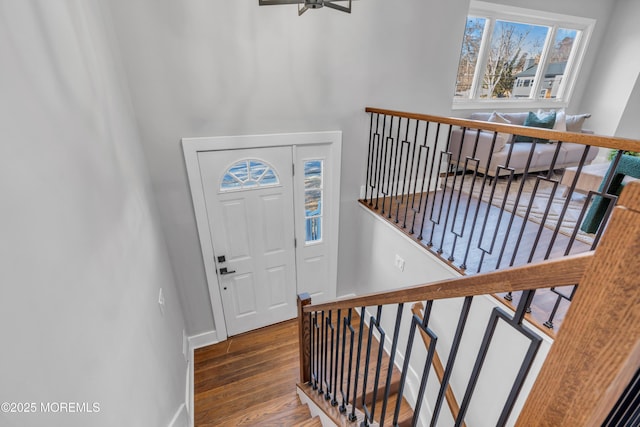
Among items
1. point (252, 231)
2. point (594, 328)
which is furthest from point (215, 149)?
point (594, 328)

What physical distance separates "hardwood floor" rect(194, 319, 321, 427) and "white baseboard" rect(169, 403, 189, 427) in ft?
1.06

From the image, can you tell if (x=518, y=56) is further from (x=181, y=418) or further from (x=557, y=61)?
(x=181, y=418)

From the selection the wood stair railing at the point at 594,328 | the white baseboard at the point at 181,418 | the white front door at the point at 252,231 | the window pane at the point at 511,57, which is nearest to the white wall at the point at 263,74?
the white front door at the point at 252,231

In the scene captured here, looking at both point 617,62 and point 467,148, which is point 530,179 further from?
point 617,62

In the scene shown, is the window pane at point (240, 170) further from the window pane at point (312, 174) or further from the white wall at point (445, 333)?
the white wall at point (445, 333)

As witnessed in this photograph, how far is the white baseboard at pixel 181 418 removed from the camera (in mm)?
1888

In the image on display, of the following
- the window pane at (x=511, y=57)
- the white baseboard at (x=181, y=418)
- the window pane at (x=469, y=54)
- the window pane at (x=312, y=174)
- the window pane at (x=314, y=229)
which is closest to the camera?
the white baseboard at (x=181, y=418)

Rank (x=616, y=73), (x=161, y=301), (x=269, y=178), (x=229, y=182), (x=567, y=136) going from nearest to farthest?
(x=567, y=136) < (x=161, y=301) < (x=229, y=182) < (x=269, y=178) < (x=616, y=73)

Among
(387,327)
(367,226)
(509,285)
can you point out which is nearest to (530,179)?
(367,226)

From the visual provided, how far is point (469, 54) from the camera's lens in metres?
4.35

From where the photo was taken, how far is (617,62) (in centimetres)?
498

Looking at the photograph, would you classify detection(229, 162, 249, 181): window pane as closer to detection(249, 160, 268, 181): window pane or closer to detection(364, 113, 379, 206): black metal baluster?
detection(249, 160, 268, 181): window pane

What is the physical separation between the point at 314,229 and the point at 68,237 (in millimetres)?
2526

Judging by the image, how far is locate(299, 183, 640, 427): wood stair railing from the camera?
1.32 feet
